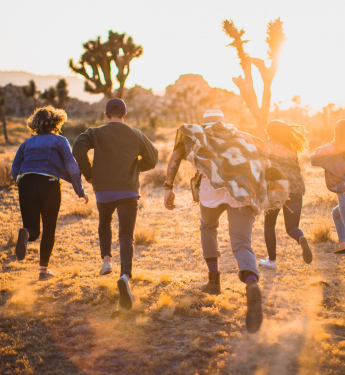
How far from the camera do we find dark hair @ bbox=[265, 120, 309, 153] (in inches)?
162

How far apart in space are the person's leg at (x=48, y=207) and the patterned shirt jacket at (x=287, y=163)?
→ 8.03 ft

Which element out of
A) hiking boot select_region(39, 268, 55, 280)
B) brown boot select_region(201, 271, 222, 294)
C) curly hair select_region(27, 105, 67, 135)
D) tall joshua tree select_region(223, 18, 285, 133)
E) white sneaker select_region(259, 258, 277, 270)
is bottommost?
white sneaker select_region(259, 258, 277, 270)

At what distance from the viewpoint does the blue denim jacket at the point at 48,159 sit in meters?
3.66

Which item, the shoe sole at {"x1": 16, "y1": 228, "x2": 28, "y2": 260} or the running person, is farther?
the running person

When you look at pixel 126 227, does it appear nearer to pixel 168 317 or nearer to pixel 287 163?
pixel 168 317

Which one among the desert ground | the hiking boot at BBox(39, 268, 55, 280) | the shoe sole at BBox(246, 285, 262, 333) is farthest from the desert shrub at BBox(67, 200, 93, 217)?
the shoe sole at BBox(246, 285, 262, 333)

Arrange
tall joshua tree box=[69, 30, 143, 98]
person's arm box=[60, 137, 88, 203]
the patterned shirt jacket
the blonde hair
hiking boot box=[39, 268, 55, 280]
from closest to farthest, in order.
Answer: person's arm box=[60, 137, 88, 203]
hiking boot box=[39, 268, 55, 280]
the patterned shirt jacket
the blonde hair
tall joshua tree box=[69, 30, 143, 98]

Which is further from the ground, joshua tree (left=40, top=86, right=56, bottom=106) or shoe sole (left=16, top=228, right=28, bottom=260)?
joshua tree (left=40, top=86, right=56, bottom=106)

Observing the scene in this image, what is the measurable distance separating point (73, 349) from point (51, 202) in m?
1.68

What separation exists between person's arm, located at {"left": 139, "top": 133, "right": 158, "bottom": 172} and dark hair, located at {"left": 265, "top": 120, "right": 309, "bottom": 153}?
1.46 m

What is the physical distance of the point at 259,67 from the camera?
1036 centimetres

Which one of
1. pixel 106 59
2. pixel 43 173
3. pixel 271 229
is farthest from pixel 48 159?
pixel 106 59

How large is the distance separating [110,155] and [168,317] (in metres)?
1.54

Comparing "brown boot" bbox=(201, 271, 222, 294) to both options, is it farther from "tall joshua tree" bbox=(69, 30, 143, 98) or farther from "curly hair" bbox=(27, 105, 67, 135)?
"tall joshua tree" bbox=(69, 30, 143, 98)
